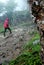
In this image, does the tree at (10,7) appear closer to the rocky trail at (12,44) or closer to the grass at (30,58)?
the rocky trail at (12,44)

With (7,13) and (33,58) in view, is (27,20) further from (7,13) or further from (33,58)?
(33,58)

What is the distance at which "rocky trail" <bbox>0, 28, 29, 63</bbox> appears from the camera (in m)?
15.8

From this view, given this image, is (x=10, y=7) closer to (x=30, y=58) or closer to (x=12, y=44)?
(x=12, y=44)

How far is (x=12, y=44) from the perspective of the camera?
18.5 metres

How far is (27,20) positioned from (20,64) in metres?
15.6

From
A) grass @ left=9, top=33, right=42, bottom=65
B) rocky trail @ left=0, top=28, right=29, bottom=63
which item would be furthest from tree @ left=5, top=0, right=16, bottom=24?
grass @ left=9, top=33, right=42, bottom=65

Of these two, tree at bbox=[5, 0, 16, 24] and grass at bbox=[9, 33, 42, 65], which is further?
tree at bbox=[5, 0, 16, 24]

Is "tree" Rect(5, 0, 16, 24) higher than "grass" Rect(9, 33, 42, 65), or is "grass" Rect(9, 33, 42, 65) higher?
"grass" Rect(9, 33, 42, 65)

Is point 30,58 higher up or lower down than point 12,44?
higher up

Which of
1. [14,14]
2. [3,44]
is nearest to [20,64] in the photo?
[3,44]

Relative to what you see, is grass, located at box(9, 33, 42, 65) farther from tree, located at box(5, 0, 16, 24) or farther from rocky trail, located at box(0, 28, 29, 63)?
tree, located at box(5, 0, 16, 24)

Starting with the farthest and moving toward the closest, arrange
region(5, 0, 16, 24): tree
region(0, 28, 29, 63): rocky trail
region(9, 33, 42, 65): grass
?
region(5, 0, 16, 24): tree → region(0, 28, 29, 63): rocky trail → region(9, 33, 42, 65): grass

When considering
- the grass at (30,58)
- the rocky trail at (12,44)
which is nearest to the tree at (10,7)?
the rocky trail at (12,44)

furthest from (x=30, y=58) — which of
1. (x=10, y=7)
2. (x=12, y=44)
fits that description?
(x=10, y=7)
